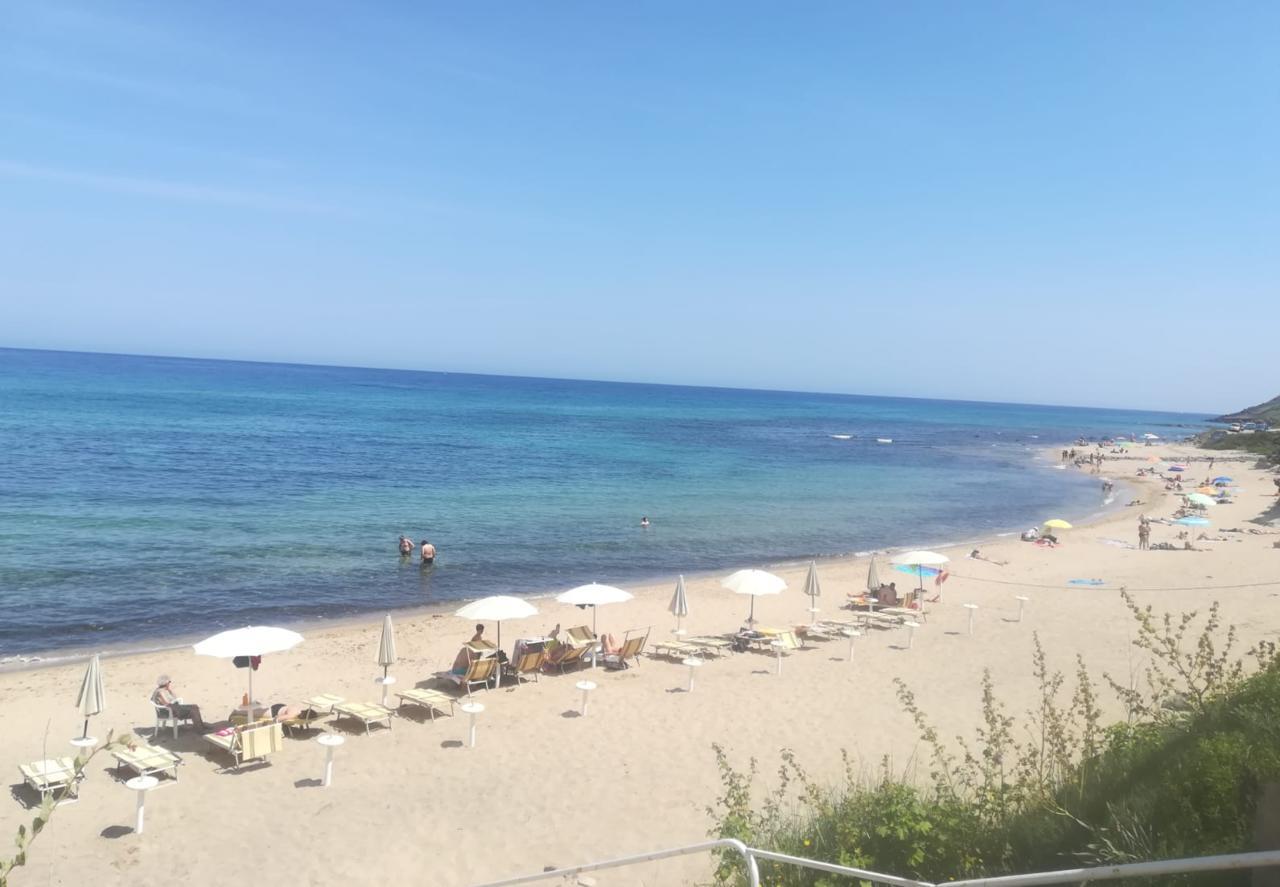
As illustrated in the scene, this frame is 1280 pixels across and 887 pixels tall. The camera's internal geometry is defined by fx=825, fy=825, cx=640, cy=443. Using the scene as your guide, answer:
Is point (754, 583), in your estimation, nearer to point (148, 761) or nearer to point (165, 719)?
point (165, 719)

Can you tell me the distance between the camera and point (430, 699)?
12.0 m

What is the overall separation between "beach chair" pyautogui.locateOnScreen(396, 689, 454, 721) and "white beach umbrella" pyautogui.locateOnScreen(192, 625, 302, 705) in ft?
5.87

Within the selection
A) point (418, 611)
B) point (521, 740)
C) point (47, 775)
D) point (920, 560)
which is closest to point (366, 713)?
point (521, 740)

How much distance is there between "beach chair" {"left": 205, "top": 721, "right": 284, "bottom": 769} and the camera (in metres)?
10.1

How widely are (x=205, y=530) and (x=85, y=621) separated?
871 cm

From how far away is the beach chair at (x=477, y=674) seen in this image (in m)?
13.0

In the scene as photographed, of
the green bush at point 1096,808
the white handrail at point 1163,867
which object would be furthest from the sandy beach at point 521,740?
the white handrail at point 1163,867

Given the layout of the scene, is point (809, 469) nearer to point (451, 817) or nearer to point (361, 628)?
point (361, 628)

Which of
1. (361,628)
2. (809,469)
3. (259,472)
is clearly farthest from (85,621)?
(809,469)

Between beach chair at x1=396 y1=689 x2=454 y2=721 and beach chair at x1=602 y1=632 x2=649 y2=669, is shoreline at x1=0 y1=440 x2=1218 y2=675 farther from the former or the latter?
beach chair at x1=396 y1=689 x2=454 y2=721

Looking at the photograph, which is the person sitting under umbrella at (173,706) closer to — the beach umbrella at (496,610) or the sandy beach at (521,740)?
the sandy beach at (521,740)

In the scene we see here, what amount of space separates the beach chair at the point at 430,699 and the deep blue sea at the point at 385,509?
7.10m

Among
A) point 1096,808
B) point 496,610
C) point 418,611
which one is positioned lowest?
point 418,611

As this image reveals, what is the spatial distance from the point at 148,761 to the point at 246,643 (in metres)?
1.92
